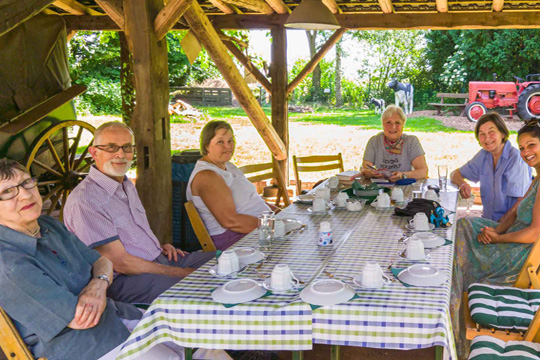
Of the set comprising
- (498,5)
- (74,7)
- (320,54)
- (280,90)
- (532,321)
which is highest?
(74,7)

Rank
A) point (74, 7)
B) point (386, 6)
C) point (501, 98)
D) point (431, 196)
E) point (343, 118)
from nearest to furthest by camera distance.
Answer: point (431, 196)
point (386, 6)
point (74, 7)
point (501, 98)
point (343, 118)

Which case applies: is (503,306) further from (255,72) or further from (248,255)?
(255,72)

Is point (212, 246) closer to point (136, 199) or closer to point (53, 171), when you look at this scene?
point (136, 199)

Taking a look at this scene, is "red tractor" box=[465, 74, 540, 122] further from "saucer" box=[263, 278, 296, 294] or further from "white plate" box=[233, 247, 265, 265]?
"saucer" box=[263, 278, 296, 294]

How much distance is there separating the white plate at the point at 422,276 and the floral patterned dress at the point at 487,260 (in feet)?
3.48

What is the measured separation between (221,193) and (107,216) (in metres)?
0.84

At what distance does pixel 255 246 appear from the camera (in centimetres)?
250

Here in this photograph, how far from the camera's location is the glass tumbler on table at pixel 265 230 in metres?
2.51

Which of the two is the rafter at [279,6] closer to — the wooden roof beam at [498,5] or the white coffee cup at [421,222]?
the wooden roof beam at [498,5]

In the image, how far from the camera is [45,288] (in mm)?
1838

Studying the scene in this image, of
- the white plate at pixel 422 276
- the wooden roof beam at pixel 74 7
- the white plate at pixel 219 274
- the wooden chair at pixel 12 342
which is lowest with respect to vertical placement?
the wooden chair at pixel 12 342

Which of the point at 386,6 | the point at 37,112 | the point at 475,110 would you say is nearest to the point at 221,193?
the point at 37,112

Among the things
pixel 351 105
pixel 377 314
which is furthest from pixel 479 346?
pixel 351 105

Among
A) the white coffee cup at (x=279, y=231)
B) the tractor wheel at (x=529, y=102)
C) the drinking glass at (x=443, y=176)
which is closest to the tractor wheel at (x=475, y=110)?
the tractor wheel at (x=529, y=102)
